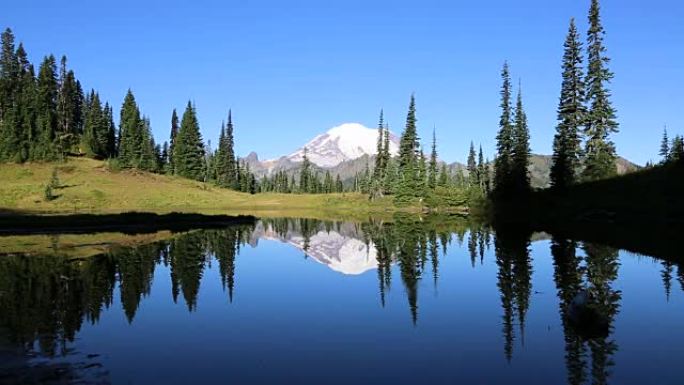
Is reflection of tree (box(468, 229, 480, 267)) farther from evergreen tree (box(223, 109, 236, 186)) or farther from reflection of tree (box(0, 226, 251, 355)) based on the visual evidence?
evergreen tree (box(223, 109, 236, 186))

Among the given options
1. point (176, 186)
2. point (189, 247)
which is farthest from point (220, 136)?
point (189, 247)

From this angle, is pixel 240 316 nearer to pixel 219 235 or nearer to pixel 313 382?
pixel 313 382

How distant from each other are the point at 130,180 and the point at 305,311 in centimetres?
9194

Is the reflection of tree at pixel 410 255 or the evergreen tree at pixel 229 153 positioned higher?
the evergreen tree at pixel 229 153

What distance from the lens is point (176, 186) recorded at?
349 feet

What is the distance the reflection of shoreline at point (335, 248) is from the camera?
31.1 metres

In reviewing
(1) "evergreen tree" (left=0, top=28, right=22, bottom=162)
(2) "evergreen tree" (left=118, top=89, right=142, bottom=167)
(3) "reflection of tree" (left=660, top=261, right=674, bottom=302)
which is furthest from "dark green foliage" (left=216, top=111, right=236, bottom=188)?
(3) "reflection of tree" (left=660, top=261, right=674, bottom=302)

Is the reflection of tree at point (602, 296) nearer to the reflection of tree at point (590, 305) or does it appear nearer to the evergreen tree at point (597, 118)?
the reflection of tree at point (590, 305)

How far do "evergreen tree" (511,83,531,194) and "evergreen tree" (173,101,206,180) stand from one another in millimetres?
75292

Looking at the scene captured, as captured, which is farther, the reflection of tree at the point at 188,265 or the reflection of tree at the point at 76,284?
the reflection of tree at the point at 188,265

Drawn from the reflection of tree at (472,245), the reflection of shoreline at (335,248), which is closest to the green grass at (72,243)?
the reflection of shoreline at (335,248)

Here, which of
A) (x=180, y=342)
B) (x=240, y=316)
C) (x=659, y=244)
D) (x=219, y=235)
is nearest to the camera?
(x=180, y=342)

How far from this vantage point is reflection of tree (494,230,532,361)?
637 inches

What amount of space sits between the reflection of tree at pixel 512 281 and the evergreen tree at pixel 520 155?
33529mm
